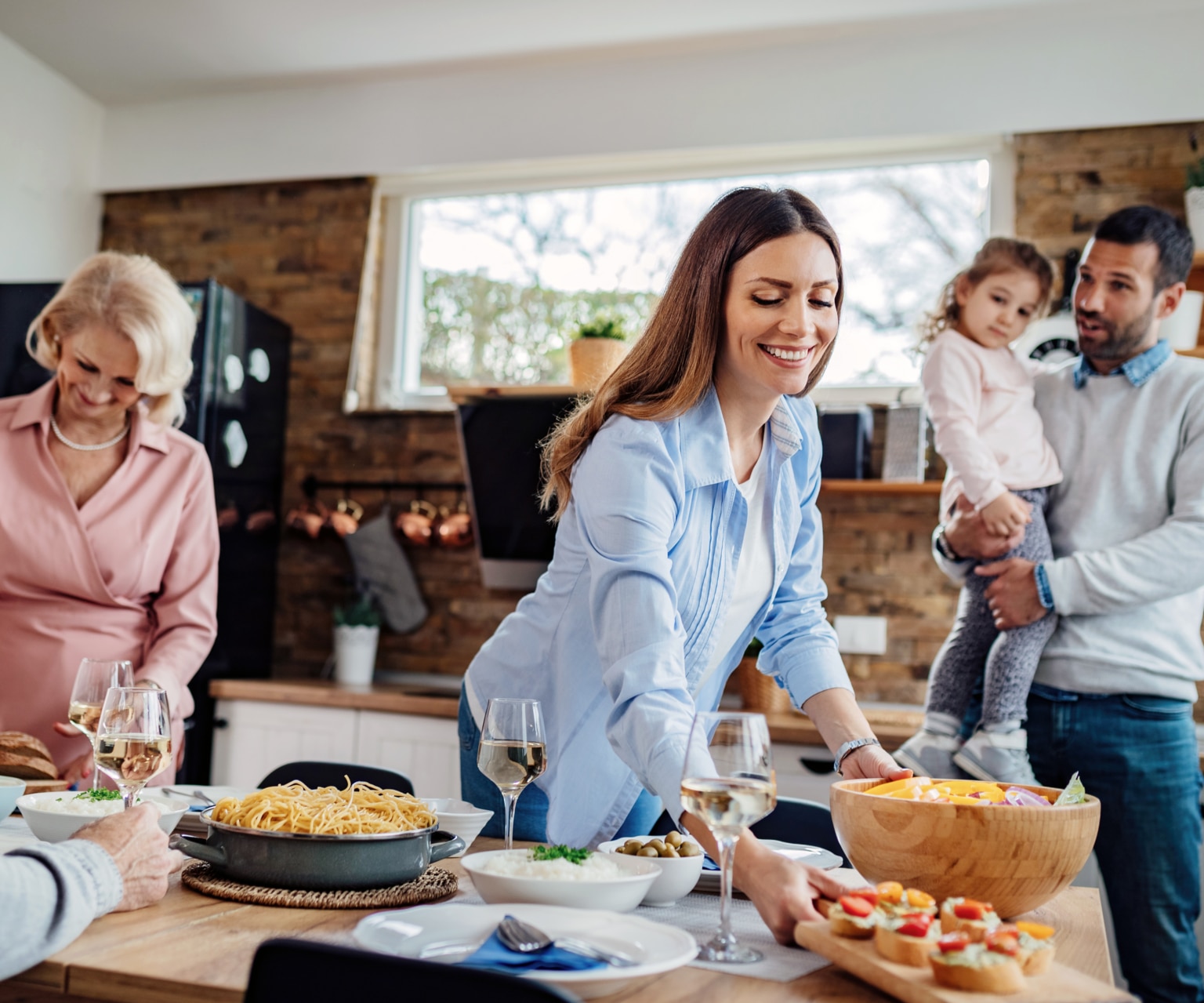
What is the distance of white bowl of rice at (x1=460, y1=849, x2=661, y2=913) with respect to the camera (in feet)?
3.39

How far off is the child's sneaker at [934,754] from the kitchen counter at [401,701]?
1.49 ft

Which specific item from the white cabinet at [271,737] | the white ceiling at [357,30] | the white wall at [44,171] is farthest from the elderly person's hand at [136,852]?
the white wall at [44,171]

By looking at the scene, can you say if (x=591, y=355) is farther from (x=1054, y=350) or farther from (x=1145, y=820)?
(x=1145, y=820)

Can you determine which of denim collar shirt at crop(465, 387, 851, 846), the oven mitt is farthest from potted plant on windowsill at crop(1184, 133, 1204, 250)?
the oven mitt

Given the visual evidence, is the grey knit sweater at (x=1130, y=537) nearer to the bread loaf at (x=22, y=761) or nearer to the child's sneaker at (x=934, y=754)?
the child's sneaker at (x=934, y=754)

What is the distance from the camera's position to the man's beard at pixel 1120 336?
2459 millimetres

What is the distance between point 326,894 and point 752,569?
2.57ft

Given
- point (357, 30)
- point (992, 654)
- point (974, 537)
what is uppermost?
point (357, 30)

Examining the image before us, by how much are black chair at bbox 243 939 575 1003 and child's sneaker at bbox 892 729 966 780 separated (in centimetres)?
188

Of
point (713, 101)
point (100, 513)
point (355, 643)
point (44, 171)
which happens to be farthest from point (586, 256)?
point (100, 513)

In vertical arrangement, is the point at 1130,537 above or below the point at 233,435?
below

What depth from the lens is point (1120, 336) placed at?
8.09 ft

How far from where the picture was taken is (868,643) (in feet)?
11.9

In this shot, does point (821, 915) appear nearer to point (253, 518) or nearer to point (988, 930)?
point (988, 930)
